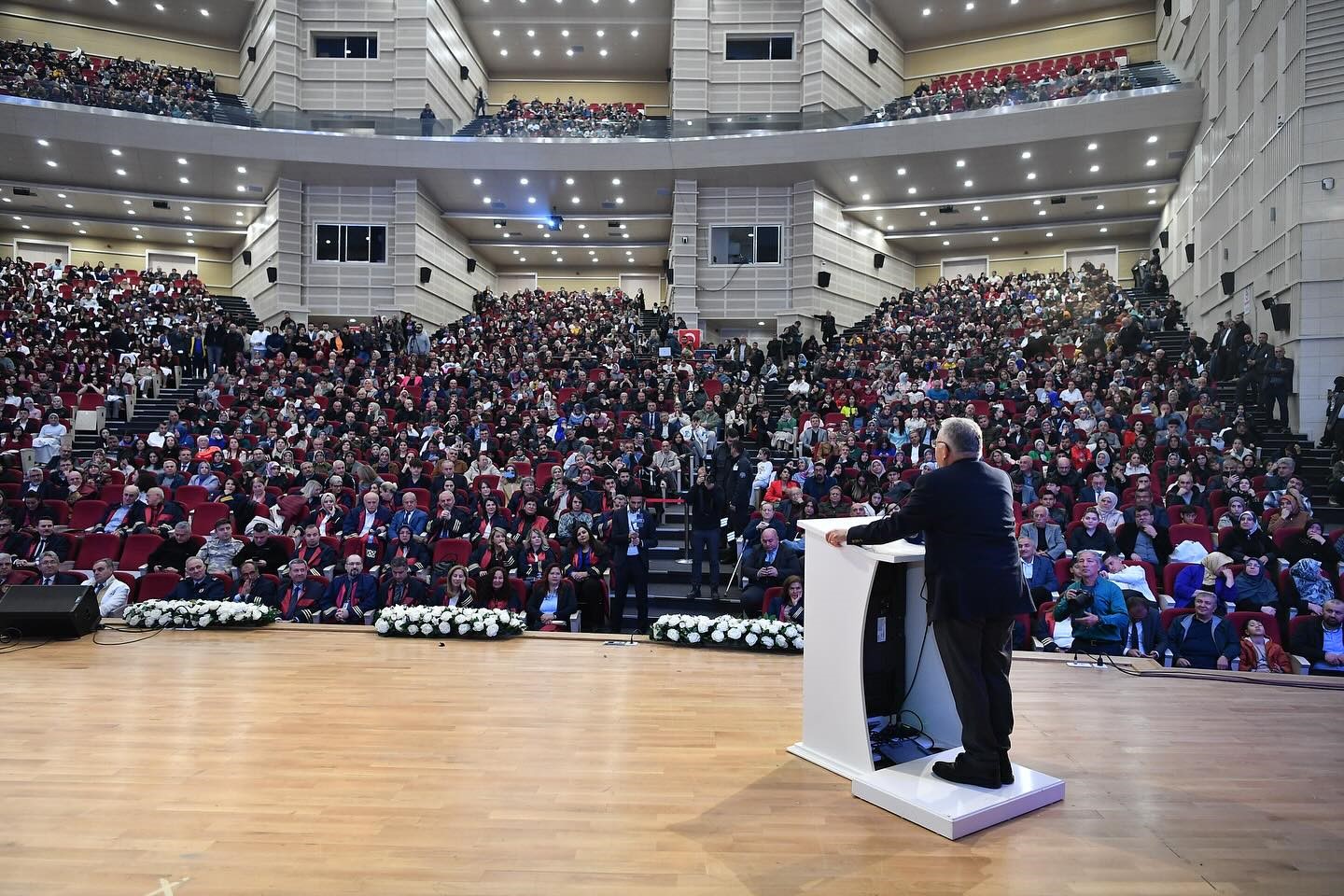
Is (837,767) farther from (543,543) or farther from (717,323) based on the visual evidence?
(717,323)

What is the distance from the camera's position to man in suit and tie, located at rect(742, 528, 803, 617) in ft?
18.5

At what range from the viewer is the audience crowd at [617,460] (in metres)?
5.71

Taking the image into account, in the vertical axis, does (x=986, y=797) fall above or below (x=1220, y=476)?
below

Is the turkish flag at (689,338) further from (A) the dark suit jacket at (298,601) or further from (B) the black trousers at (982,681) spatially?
(B) the black trousers at (982,681)

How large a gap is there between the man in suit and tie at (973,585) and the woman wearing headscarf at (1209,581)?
12.2 feet

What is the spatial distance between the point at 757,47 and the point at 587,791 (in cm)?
1822

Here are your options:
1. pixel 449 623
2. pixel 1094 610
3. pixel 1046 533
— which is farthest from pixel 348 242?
pixel 1094 610

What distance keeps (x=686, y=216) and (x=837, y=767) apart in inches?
601

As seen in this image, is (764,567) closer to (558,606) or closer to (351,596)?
(558,606)

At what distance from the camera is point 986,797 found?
2400mm

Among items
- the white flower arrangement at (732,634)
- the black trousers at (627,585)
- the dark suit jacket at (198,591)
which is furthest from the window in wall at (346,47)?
the white flower arrangement at (732,634)

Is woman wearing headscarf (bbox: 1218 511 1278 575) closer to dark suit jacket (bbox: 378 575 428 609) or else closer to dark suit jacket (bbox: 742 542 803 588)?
dark suit jacket (bbox: 742 542 803 588)

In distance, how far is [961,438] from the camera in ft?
8.24

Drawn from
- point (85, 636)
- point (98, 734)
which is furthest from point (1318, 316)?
point (85, 636)
